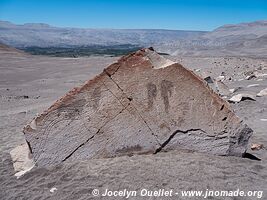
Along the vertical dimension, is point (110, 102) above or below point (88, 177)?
above

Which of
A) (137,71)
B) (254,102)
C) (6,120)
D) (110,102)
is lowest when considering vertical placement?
(6,120)

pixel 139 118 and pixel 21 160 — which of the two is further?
pixel 21 160

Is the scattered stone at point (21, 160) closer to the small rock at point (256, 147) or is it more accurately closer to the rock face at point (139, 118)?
the rock face at point (139, 118)

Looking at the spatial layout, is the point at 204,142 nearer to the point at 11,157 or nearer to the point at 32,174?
the point at 32,174

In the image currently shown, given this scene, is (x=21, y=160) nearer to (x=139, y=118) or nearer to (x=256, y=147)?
(x=139, y=118)

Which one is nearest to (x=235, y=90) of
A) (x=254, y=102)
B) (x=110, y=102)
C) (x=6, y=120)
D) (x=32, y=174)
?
(x=254, y=102)

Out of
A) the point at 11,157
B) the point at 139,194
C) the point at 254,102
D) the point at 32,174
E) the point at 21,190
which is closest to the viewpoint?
the point at 139,194

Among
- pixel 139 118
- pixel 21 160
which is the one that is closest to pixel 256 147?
pixel 139 118

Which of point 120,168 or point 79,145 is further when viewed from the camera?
point 79,145

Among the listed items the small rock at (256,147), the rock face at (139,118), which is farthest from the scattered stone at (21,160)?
the small rock at (256,147)
